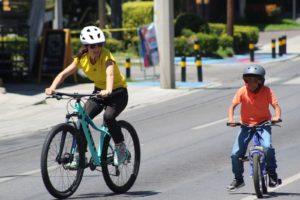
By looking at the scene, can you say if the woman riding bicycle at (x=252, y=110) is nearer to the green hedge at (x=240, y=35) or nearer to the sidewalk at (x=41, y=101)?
the sidewalk at (x=41, y=101)

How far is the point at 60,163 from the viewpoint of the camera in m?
10.6

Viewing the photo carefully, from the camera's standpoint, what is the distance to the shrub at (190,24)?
38.7m

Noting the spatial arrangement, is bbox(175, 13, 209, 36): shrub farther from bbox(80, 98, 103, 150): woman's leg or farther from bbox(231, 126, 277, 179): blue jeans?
bbox(231, 126, 277, 179): blue jeans

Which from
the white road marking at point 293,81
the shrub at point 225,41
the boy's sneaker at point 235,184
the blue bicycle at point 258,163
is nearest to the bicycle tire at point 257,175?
the blue bicycle at point 258,163

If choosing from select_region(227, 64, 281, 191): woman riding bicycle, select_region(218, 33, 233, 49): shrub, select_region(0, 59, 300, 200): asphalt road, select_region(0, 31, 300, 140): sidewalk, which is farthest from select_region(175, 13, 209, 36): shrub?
select_region(227, 64, 281, 191): woman riding bicycle

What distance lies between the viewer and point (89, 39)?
35.3 feet

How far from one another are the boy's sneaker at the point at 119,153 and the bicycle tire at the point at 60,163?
20.5 inches

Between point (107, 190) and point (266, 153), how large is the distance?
2025 millimetres

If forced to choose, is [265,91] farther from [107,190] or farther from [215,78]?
[215,78]

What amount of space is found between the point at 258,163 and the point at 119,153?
1.70m

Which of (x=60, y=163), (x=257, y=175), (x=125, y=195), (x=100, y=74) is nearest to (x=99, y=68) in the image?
(x=100, y=74)

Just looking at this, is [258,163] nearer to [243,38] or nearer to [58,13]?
[58,13]

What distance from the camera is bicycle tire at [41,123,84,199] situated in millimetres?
10339

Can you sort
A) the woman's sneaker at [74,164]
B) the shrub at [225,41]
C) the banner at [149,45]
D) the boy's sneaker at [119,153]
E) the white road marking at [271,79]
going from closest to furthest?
the woman's sneaker at [74,164] → the boy's sneaker at [119,153] → the white road marking at [271,79] → the banner at [149,45] → the shrub at [225,41]
